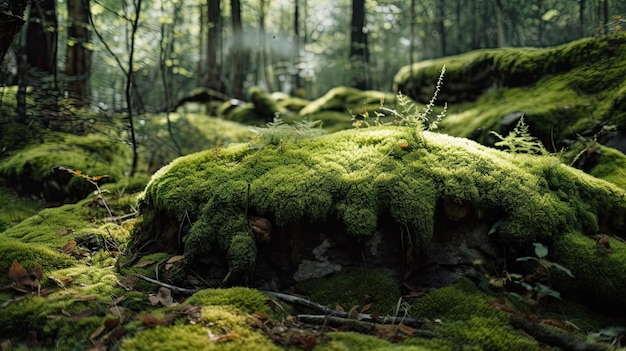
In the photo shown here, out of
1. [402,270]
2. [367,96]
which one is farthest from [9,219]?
[367,96]

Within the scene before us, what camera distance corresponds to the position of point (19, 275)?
9.17ft

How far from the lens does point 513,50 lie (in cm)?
789

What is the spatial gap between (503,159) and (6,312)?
164 inches

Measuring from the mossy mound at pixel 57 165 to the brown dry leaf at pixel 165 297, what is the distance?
408 centimetres

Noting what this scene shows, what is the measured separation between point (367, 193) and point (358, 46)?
13.1 m

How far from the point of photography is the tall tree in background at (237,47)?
15039mm

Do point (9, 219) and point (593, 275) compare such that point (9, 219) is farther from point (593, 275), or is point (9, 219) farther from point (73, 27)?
point (593, 275)

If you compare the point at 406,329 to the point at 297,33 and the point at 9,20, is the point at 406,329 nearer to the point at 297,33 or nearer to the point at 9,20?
the point at 9,20

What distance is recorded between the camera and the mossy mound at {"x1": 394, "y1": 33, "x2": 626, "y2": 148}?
5.80 m

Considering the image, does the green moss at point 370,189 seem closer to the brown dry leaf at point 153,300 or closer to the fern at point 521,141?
the fern at point 521,141

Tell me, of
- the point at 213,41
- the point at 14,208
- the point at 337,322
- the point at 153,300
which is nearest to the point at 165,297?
the point at 153,300

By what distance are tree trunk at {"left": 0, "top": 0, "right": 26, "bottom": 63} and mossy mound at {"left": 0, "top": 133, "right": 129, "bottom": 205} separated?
11.1ft

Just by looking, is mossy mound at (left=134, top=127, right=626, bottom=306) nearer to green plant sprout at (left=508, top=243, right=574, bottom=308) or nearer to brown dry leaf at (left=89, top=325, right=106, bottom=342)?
green plant sprout at (left=508, top=243, right=574, bottom=308)

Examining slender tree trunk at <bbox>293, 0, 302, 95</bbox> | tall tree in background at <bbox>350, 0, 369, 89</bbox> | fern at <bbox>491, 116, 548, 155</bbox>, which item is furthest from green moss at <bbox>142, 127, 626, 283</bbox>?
slender tree trunk at <bbox>293, 0, 302, 95</bbox>
